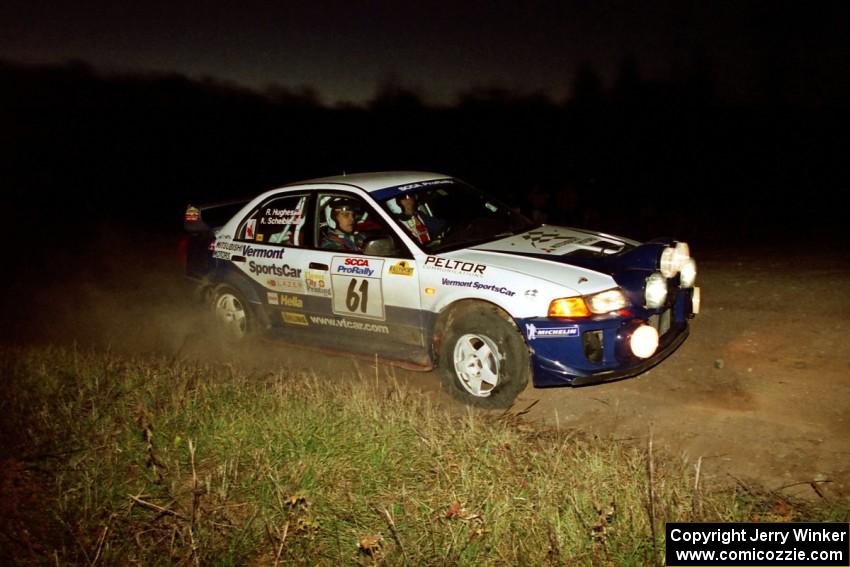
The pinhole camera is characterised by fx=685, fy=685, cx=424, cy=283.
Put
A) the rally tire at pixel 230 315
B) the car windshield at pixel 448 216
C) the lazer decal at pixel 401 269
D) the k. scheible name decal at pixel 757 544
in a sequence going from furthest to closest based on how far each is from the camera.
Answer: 1. the rally tire at pixel 230 315
2. the car windshield at pixel 448 216
3. the lazer decal at pixel 401 269
4. the k. scheible name decal at pixel 757 544

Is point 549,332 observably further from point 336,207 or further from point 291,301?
point 291,301

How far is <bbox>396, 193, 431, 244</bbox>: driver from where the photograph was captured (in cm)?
573

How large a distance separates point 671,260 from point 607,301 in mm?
660

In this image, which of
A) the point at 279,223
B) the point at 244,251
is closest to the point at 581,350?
the point at 279,223

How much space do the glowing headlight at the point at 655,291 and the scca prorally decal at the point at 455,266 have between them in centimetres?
114

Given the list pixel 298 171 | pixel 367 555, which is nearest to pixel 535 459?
pixel 367 555

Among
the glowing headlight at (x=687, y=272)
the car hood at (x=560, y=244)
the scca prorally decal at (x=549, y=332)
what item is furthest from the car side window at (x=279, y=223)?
the glowing headlight at (x=687, y=272)

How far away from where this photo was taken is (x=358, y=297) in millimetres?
5652

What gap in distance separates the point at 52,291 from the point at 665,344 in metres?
8.67

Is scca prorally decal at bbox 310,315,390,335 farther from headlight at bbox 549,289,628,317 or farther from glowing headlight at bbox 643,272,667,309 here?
glowing headlight at bbox 643,272,667,309

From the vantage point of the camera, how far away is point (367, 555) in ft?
10.6

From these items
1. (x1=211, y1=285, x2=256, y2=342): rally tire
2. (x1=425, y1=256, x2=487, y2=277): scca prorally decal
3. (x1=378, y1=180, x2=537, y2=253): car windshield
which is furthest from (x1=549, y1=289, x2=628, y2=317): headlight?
(x1=211, y1=285, x2=256, y2=342): rally tire

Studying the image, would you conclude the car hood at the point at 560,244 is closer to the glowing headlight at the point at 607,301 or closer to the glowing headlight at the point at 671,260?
the glowing headlight at the point at 671,260

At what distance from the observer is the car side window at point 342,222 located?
5871 mm
